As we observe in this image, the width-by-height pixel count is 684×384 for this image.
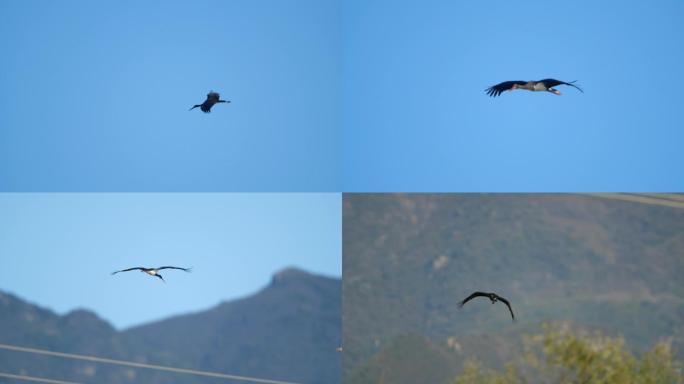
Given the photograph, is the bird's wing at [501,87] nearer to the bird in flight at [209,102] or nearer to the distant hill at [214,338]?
the bird in flight at [209,102]

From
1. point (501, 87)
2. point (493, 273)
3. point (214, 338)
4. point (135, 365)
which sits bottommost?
point (135, 365)

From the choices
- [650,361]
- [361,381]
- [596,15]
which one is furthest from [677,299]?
[361,381]

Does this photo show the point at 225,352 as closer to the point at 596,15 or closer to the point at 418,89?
the point at 418,89

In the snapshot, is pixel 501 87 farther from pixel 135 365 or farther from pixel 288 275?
pixel 135 365

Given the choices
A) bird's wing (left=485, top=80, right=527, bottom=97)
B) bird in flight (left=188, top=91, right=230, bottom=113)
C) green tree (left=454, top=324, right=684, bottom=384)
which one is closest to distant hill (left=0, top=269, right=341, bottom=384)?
green tree (left=454, top=324, right=684, bottom=384)

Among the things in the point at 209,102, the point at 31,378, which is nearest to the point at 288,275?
the point at 209,102

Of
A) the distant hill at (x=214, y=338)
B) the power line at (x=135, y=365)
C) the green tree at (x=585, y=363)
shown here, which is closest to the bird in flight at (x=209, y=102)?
the distant hill at (x=214, y=338)

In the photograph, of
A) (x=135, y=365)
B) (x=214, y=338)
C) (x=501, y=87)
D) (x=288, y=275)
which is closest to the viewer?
(x=501, y=87)
